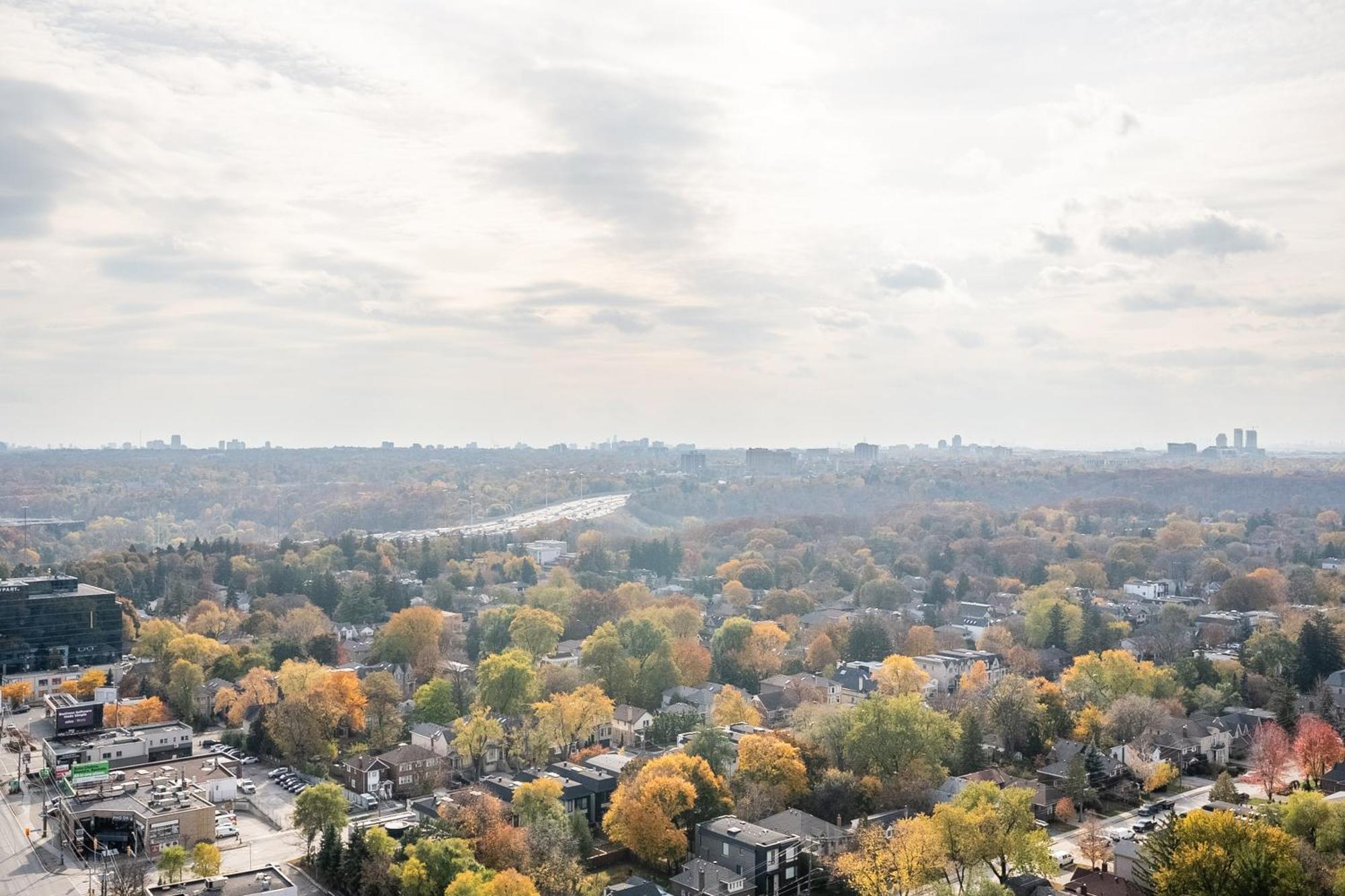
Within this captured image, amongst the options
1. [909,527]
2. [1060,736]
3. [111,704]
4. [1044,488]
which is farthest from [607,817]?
[1044,488]

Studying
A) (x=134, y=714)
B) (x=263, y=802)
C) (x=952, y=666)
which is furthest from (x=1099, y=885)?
(x=134, y=714)

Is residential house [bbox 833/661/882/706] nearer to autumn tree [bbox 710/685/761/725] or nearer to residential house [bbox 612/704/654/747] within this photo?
autumn tree [bbox 710/685/761/725]

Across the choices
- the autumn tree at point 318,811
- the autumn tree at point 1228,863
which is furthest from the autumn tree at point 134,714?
the autumn tree at point 1228,863

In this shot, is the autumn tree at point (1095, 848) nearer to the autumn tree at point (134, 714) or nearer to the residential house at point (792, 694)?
the residential house at point (792, 694)

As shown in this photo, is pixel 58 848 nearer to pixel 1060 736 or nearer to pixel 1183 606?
pixel 1060 736

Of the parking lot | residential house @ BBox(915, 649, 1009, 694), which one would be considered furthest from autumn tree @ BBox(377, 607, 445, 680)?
residential house @ BBox(915, 649, 1009, 694)

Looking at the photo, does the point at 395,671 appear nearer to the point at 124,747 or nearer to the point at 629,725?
the point at 124,747
